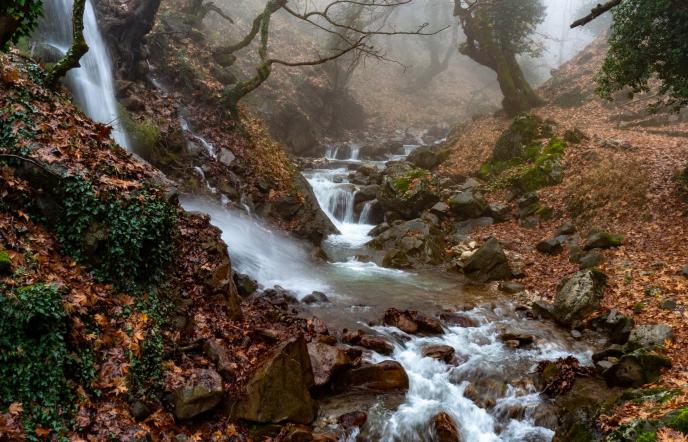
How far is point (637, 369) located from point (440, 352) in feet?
10.2

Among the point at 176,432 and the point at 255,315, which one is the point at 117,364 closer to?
the point at 176,432

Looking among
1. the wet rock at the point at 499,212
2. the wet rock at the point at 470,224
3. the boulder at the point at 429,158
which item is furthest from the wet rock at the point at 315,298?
Result: the boulder at the point at 429,158

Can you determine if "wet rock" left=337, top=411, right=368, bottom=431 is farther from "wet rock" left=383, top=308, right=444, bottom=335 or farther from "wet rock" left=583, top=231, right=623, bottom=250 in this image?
"wet rock" left=583, top=231, right=623, bottom=250

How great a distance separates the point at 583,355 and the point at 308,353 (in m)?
5.28

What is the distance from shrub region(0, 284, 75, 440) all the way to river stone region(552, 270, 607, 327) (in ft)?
30.1

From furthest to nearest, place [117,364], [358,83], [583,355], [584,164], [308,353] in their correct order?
[358,83] < [584,164] < [583,355] < [308,353] < [117,364]

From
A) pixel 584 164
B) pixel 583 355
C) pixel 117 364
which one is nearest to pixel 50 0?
pixel 117 364

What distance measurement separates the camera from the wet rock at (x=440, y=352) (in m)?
8.20

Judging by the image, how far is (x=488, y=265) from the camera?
1277cm

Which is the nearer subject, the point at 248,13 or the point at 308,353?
the point at 308,353

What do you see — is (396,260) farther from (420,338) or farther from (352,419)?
(352,419)

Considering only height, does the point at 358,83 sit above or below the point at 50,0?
above

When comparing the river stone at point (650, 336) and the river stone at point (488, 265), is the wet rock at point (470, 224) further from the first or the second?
the river stone at point (650, 336)

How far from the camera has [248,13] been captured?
36281 millimetres
